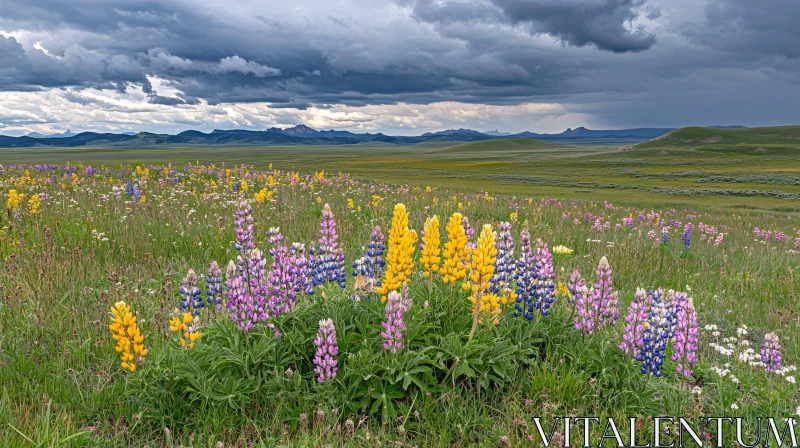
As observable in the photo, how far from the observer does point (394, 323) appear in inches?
123

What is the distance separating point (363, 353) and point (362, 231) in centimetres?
544

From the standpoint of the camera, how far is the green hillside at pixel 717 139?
4956 inches

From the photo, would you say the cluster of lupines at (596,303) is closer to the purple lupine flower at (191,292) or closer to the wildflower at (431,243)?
the wildflower at (431,243)

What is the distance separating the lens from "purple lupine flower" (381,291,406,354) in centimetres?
307

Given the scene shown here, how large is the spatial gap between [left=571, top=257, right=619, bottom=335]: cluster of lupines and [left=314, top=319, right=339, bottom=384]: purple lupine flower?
1.87 metres

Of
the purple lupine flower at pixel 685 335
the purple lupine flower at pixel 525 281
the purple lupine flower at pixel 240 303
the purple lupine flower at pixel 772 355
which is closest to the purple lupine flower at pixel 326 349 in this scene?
the purple lupine flower at pixel 240 303

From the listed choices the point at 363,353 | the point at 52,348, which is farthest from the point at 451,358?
the point at 52,348

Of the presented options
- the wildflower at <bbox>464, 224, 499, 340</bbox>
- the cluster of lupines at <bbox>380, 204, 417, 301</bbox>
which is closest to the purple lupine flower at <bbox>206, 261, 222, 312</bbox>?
the cluster of lupines at <bbox>380, 204, 417, 301</bbox>

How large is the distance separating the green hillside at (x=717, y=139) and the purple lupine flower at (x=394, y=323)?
443 feet

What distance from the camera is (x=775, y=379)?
405cm

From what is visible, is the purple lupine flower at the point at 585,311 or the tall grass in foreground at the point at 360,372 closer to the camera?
the tall grass in foreground at the point at 360,372

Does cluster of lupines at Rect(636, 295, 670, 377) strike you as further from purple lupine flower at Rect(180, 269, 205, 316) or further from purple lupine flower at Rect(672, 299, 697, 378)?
purple lupine flower at Rect(180, 269, 205, 316)

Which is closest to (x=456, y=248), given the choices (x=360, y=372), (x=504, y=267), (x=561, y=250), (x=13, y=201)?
(x=504, y=267)

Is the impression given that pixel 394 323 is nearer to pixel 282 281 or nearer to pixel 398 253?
pixel 398 253
